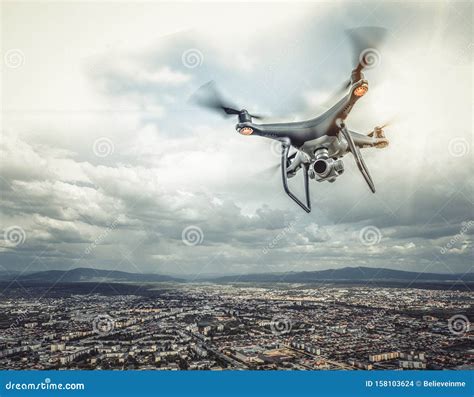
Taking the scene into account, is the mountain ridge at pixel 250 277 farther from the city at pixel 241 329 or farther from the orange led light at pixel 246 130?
the orange led light at pixel 246 130

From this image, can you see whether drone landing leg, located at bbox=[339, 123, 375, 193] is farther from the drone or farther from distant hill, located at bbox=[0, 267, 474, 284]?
distant hill, located at bbox=[0, 267, 474, 284]

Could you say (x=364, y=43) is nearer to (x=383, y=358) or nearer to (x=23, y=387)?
(x=383, y=358)

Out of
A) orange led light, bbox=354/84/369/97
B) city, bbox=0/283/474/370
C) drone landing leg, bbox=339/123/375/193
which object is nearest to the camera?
orange led light, bbox=354/84/369/97

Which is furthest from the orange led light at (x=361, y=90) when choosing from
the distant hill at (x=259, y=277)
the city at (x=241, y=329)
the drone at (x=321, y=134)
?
the distant hill at (x=259, y=277)

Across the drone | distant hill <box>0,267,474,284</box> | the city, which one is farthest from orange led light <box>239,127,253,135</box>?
distant hill <box>0,267,474,284</box>

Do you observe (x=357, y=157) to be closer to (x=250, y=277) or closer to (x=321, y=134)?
(x=321, y=134)

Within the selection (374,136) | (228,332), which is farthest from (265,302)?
(374,136)

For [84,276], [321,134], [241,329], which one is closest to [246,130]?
[321,134]
